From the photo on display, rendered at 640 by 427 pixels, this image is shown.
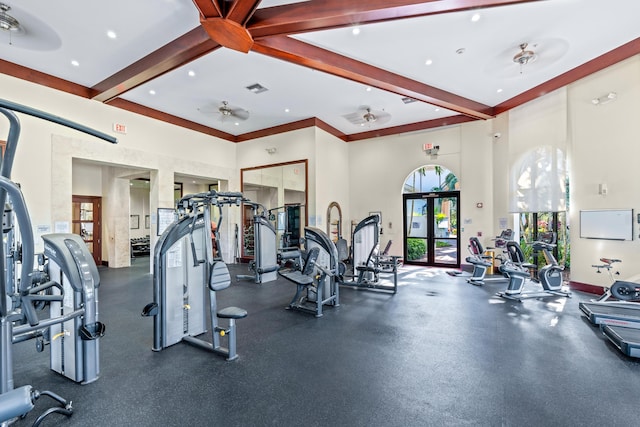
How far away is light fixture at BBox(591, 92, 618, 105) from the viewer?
5452mm

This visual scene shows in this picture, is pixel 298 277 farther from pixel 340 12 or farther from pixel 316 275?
pixel 340 12

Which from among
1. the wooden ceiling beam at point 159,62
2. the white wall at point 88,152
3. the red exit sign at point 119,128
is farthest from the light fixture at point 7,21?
the red exit sign at point 119,128

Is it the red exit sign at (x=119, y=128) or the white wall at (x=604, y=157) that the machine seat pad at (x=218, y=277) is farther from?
the white wall at (x=604, y=157)

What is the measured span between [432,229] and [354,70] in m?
5.42

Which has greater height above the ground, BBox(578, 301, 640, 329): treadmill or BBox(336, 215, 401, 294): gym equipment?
BBox(336, 215, 401, 294): gym equipment

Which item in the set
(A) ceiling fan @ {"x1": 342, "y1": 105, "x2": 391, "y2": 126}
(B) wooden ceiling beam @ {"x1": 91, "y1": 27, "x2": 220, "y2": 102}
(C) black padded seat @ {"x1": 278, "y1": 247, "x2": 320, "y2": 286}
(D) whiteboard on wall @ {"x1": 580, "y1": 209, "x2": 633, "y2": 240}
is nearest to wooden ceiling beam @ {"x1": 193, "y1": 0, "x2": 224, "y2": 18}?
(B) wooden ceiling beam @ {"x1": 91, "y1": 27, "x2": 220, "y2": 102}

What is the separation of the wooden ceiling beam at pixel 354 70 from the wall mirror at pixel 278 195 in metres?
3.83

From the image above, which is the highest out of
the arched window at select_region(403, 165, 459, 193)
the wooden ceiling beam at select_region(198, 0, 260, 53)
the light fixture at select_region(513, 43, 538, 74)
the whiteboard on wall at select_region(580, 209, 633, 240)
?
the light fixture at select_region(513, 43, 538, 74)

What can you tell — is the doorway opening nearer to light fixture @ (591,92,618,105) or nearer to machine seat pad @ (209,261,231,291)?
light fixture @ (591,92,618,105)

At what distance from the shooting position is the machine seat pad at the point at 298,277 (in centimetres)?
450

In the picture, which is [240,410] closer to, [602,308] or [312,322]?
[312,322]

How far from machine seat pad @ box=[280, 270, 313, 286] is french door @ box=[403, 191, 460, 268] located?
5.45m

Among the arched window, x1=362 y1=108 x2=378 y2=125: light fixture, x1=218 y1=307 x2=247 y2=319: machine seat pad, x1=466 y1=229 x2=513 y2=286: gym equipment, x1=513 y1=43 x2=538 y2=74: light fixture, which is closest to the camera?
x1=218 y1=307 x2=247 y2=319: machine seat pad

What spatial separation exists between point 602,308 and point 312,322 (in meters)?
4.18
